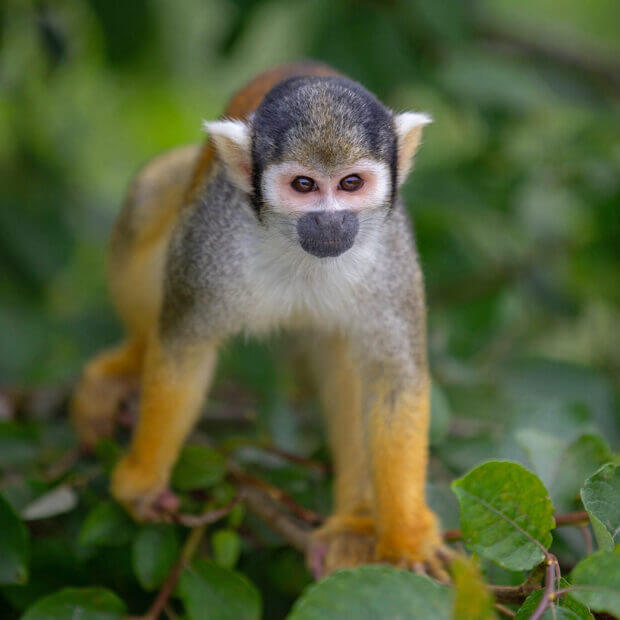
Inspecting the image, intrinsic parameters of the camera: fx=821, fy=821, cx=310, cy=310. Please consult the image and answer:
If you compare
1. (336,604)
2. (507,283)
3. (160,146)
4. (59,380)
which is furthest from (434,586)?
(160,146)

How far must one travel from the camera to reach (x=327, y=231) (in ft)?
7.61

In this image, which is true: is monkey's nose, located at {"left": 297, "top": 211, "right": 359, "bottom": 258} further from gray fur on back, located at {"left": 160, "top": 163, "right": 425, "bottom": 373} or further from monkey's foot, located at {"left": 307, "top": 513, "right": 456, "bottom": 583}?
monkey's foot, located at {"left": 307, "top": 513, "right": 456, "bottom": 583}

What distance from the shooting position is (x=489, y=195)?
3.85m

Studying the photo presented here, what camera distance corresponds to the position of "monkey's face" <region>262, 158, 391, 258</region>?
2.30 m

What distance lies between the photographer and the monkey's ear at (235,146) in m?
2.41

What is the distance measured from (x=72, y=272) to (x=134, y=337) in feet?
4.43

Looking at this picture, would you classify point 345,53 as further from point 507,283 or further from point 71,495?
point 71,495

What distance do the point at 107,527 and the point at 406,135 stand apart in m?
1.48

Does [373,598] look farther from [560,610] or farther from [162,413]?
[162,413]

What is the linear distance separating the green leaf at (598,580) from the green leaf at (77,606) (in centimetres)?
124

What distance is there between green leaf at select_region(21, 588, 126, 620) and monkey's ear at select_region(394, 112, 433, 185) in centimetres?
146

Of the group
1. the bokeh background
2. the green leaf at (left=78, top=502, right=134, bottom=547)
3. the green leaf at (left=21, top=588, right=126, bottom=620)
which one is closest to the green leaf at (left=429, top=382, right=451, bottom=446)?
the bokeh background

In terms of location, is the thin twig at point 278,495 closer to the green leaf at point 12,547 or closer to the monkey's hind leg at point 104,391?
the green leaf at point 12,547

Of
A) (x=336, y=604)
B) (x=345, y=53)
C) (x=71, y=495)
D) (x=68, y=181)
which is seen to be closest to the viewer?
(x=336, y=604)
